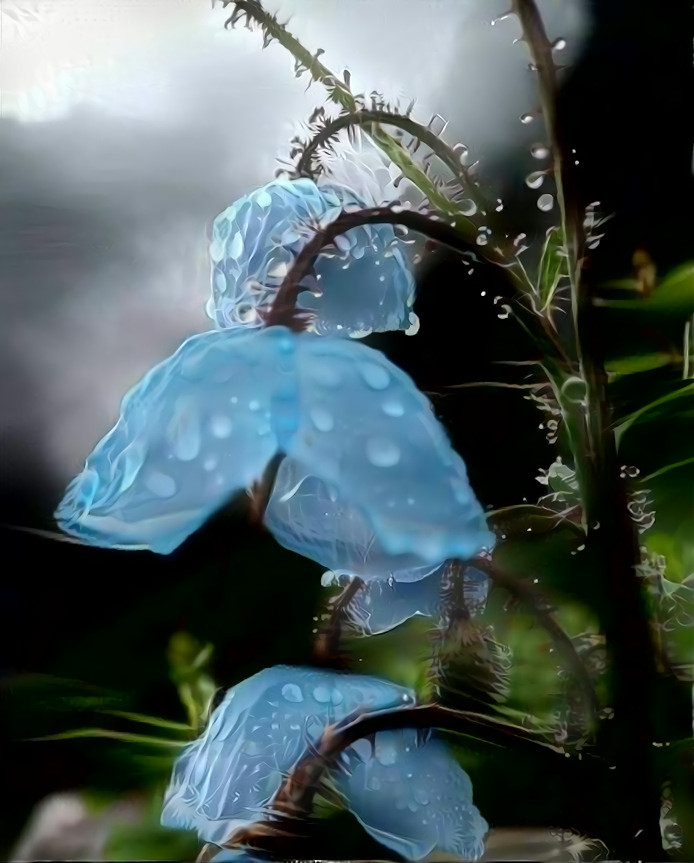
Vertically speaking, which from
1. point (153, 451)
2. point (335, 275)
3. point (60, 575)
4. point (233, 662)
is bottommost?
point (233, 662)

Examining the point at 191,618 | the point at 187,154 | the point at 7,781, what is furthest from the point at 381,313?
the point at 7,781

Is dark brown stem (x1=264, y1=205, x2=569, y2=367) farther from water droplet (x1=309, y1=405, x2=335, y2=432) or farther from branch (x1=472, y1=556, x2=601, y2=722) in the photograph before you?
branch (x1=472, y1=556, x2=601, y2=722)

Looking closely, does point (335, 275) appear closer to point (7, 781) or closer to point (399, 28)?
point (399, 28)

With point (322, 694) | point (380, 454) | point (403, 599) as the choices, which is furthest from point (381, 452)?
point (322, 694)

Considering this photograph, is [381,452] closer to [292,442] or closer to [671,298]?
[292,442]

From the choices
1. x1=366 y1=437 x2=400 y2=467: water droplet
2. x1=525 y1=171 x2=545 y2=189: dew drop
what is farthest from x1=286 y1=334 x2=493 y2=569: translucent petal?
x1=525 y1=171 x2=545 y2=189: dew drop

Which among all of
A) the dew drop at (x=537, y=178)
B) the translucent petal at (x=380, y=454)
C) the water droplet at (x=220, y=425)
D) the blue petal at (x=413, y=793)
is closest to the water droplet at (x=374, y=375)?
the translucent petal at (x=380, y=454)
